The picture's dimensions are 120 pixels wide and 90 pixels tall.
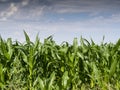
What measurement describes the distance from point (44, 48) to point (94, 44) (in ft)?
3.94

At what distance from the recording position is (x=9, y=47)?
5379 millimetres

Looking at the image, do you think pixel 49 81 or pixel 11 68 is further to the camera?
pixel 11 68

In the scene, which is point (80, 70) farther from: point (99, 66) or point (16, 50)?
point (16, 50)

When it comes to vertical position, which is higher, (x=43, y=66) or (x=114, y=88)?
(x=43, y=66)

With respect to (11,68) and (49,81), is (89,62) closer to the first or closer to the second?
(11,68)

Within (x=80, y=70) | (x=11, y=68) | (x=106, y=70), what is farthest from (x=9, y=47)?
(x=106, y=70)

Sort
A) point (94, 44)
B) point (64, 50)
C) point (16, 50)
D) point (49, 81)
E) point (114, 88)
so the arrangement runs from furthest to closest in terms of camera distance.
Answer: point (94, 44) → point (16, 50) → point (64, 50) → point (114, 88) → point (49, 81)

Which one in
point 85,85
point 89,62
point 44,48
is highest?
point 44,48

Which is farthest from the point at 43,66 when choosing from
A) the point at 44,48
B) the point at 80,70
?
the point at 80,70

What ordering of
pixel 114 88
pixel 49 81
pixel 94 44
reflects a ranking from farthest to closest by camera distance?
1. pixel 94 44
2. pixel 114 88
3. pixel 49 81

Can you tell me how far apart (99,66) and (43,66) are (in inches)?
38.5

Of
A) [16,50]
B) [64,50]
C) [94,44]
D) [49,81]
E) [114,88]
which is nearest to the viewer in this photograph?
[49,81]

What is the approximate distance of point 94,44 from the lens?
623cm

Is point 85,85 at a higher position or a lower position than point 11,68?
lower
